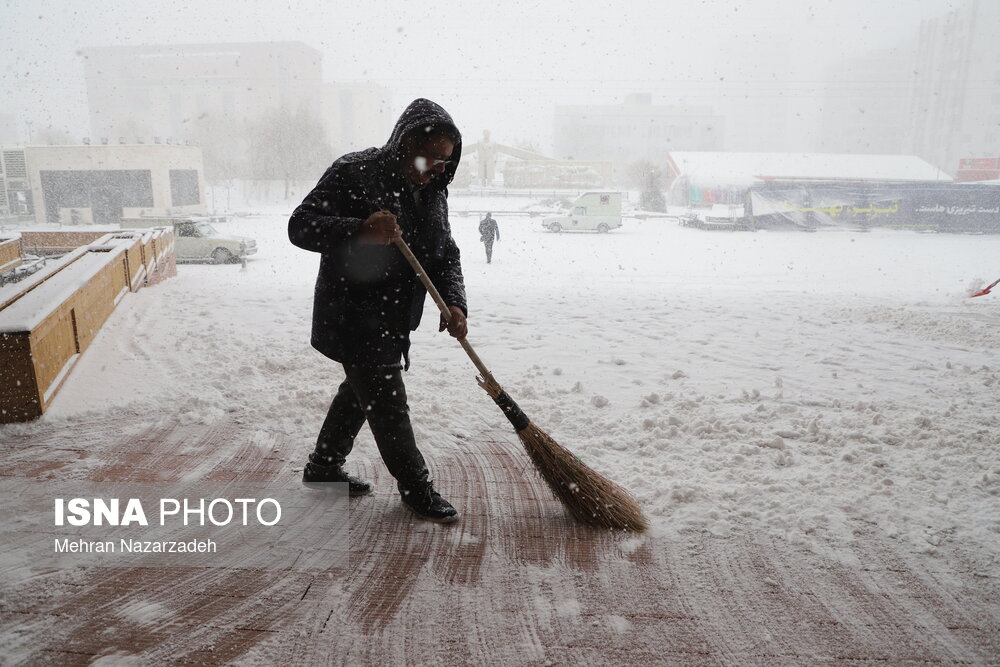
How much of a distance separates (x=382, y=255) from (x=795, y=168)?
3703 cm

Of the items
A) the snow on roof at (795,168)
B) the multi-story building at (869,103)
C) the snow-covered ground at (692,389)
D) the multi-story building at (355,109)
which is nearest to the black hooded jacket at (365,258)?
the snow-covered ground at (692,389)

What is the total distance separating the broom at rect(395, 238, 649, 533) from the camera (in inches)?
101

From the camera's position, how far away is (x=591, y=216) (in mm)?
23938

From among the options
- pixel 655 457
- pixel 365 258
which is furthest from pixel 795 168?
pixel 365 258

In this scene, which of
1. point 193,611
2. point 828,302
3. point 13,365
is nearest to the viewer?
point 193,611

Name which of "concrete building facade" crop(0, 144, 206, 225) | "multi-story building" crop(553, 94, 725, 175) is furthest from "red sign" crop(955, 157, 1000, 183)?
"concrete building facade" crop(0, 144, 206, 225)

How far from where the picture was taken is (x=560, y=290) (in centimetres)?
996

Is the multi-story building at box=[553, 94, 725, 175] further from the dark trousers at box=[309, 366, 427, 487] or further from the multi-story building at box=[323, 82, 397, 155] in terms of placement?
the dark trousers at box=[309, 366, 427, 487]

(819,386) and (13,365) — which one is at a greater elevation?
(13,365)

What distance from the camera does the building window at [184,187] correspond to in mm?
32969

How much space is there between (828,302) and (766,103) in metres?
124

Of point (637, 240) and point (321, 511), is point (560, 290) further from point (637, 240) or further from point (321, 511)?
point (637, 240)

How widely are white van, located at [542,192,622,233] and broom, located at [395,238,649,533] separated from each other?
21.7 m

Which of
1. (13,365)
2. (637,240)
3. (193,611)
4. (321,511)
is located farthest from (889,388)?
(637,240)
